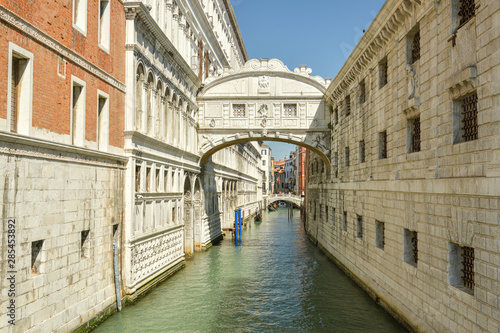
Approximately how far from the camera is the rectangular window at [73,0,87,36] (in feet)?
34.9

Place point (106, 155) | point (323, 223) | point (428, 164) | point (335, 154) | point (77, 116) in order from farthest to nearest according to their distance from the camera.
Result: 1. point (323, 223)
2. point (335, 154)
3. point (106, 155)
4. point (77, 116)
5. point (428, 164)

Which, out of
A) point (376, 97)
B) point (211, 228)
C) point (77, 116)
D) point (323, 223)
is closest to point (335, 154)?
point (323, 223)

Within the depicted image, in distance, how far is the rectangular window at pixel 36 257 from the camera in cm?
882

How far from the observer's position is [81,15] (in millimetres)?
10820

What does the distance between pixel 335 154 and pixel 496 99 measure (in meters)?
14.4

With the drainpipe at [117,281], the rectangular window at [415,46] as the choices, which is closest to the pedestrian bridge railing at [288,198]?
the drainpipe at [117,281]

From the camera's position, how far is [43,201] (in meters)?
8.94

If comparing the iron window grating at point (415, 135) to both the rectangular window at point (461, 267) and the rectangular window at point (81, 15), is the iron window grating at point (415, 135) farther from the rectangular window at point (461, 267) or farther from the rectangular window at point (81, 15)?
the rectangular window at point (81, 15)

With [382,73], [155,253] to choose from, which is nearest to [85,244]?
[155,253]

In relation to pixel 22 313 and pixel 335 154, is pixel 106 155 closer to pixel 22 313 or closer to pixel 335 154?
pixel 22 313

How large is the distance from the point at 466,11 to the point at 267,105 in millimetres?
14483

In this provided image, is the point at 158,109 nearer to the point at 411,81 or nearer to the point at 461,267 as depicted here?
the point at 411,81

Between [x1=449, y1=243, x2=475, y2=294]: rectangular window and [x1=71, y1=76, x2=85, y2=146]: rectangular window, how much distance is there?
842cm

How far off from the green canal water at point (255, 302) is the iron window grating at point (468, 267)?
3.26 metres
